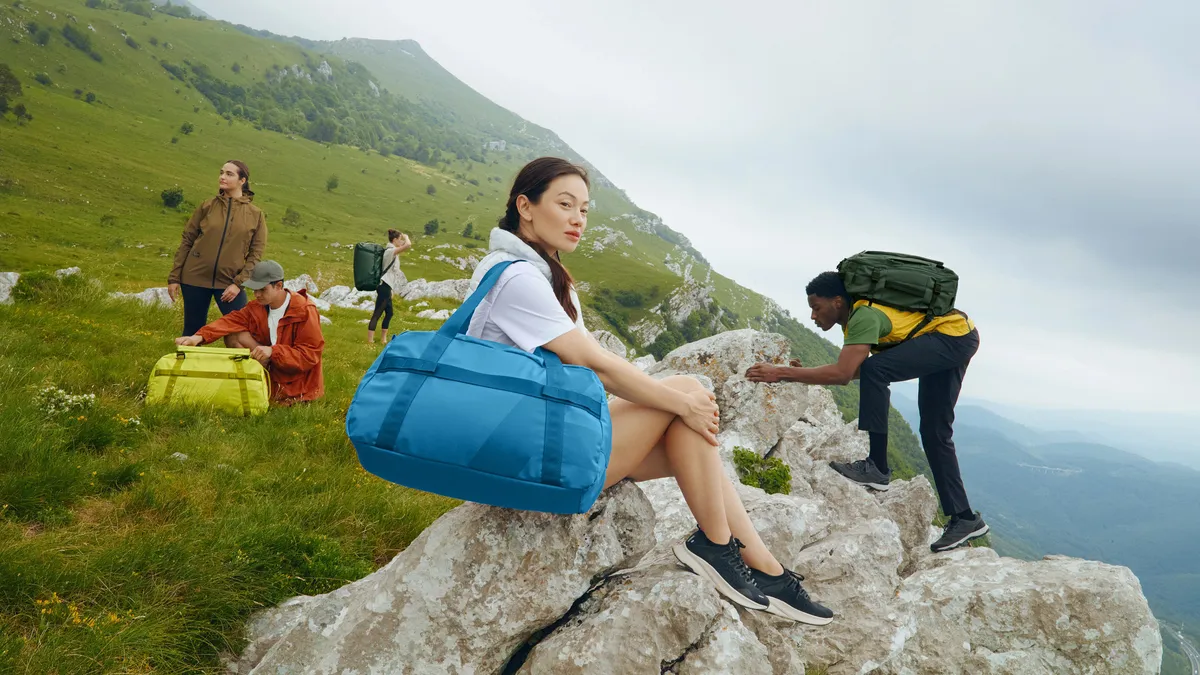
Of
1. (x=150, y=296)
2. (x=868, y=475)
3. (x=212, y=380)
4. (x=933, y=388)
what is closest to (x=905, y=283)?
(x=933, y=388)

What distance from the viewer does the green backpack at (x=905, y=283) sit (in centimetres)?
664

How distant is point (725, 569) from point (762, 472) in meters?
5.42

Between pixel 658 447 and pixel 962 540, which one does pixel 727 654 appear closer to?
pixel 658 447

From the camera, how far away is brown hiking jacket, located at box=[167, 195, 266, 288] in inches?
345

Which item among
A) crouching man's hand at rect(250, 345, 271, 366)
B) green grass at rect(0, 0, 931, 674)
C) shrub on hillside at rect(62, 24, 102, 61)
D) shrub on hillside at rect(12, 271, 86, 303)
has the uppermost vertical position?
shrub on hillside at rect(62, 24, 102, 61)

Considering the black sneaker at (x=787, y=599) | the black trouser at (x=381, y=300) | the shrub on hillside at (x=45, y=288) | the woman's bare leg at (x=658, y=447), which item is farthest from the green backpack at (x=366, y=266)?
the black sneaker at (x=787, y=599)

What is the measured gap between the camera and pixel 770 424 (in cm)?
1026

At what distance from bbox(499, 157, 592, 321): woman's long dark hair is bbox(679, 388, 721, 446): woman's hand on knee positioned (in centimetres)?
95

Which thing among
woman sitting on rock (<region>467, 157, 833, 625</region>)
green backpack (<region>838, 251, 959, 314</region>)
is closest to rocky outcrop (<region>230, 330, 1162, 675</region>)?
woman sitting on rock (<region>467, 157, 833, 625</region>)

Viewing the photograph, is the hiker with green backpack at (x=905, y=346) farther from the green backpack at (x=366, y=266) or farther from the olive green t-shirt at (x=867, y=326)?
the green backpack at (x=366, y=266)

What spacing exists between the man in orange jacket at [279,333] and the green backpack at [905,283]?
7665mm

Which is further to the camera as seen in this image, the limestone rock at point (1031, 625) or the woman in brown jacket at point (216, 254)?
the woman in brown jacket at point (216, 254)

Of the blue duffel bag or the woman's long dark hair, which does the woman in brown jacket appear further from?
the blue duffel bag

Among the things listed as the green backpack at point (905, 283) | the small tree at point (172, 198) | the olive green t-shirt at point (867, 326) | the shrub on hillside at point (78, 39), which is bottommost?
the small tree at point (172, 198)
